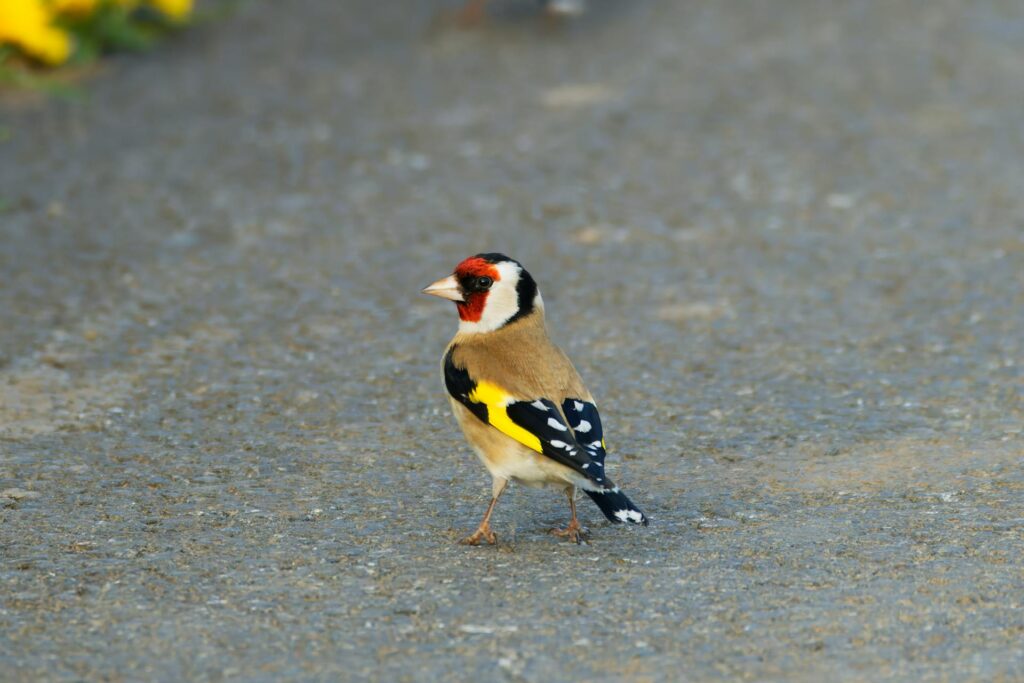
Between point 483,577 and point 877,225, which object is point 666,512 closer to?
point 483,577

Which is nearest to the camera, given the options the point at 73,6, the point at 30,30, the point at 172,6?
the point at 30,30

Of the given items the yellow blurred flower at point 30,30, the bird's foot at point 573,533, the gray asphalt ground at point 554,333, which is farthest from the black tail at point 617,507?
the yellow blurred flower at point 30,30

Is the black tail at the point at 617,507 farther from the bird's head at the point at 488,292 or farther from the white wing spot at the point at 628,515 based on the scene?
the bird's head at the point at 488,292

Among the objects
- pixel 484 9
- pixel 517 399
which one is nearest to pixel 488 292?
pixel 517 399

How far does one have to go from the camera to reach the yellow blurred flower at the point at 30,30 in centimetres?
897

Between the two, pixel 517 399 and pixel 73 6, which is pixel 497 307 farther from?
pixel 73 6

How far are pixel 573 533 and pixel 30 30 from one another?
559cm

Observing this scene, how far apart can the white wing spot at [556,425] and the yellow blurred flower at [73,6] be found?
6.11 m

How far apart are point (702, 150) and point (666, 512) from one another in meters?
4.29

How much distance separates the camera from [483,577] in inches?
174

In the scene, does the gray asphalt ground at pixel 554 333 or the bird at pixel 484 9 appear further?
the bird at pixel 484 9

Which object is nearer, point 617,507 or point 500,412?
point 617,507

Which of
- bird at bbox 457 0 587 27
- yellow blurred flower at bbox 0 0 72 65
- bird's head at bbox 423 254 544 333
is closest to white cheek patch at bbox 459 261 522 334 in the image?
bird's head at bbox 423 254 544 333

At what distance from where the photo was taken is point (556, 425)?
15.0 feet
